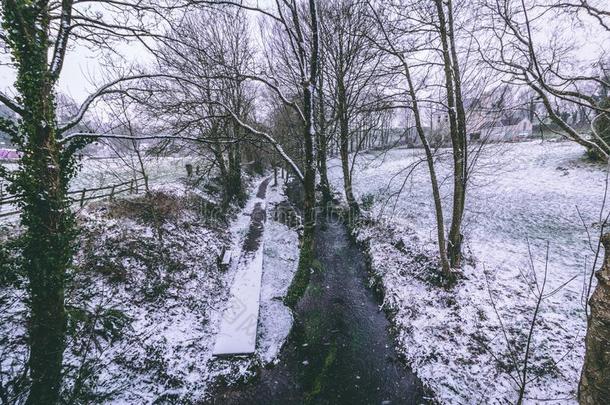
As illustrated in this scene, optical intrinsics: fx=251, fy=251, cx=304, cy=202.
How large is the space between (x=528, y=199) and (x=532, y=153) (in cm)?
1112

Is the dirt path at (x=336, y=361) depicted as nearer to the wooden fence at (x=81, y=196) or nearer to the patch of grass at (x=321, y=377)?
the patch of grass at (x=321, y=377)

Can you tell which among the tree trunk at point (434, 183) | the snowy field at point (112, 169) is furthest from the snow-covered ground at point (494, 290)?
Answer: the snowy field at point (112, 169)

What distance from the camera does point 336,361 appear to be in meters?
5.38

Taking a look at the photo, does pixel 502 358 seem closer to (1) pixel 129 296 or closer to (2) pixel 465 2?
(2) pixel 465 2

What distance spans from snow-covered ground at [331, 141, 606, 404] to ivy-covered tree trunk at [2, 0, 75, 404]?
5451mm

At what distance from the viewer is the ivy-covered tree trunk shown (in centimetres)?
327

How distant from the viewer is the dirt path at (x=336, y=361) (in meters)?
4.67

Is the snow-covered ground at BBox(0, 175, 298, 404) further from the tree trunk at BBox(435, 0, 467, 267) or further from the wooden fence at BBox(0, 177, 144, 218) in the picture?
the tree trunk at BBox(435, 0, 467, 267)

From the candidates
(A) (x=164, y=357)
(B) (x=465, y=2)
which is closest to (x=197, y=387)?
(A) (x=164, y=357)

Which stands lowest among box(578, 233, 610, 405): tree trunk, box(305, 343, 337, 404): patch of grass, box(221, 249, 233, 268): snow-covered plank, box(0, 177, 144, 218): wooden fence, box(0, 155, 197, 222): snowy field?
box(305, 343, 337, 404): patch of grass

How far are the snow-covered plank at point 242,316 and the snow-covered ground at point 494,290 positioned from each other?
11.3 ft

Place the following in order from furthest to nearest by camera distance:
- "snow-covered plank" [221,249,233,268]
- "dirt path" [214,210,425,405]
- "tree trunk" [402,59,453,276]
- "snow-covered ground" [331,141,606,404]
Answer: "snow-covered plank" [221,249,233,268] → "tree trunk" [402,59,453,276] → "dirt path" [214,210,425,405] → "snow-covered ground" [331,141,606,404]

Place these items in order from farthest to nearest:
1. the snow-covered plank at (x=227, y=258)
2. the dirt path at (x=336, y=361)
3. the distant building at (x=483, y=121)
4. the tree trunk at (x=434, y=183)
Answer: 1. the snow-covered plank at (x=227, y=258)
2. the tree trunk at (x=434, y=183)
3. the distant building at (x=483, y=121)
4. the dirt path at (x=336, y=361)

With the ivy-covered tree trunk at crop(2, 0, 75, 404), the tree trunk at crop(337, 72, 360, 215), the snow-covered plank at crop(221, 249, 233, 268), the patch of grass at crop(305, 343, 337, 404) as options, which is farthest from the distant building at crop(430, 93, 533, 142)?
the snow-covered plank at crop(221, 249, 233, 268)
